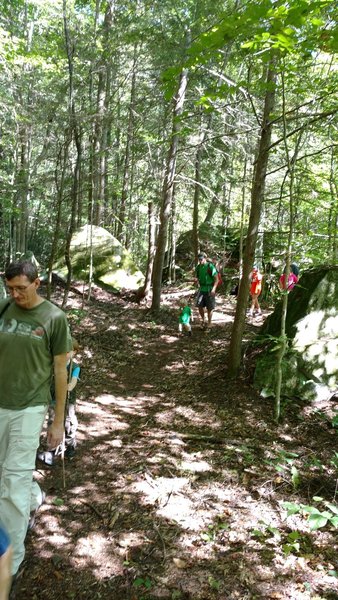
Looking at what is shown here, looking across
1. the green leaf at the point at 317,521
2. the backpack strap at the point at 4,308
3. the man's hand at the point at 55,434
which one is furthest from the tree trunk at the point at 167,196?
the green leaf at the point at 317,521

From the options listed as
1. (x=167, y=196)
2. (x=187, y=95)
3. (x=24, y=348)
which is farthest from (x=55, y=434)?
(x=187, y=95)

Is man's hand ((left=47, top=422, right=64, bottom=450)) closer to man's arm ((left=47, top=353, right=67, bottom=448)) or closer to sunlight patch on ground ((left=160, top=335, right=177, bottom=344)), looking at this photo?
man's arm ((left=47, top=353, right=67, bottom=448))

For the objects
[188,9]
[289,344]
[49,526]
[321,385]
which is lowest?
[49,526]

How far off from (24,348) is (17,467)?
867 millimetres

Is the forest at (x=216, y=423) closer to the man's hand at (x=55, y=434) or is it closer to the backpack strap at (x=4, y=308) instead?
the man's hand at (x=55, y=434)

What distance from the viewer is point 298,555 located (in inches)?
133

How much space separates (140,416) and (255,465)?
2266 mm

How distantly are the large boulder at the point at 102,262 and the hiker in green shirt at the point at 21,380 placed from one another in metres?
11.9

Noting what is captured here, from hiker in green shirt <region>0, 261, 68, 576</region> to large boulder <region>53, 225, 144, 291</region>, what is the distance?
11.9 meters

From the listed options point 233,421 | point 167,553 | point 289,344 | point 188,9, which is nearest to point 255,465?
point 233,421

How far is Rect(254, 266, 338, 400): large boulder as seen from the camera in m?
6.08

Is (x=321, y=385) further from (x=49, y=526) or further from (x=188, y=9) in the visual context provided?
(x=188, y=9)

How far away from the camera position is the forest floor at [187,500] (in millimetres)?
3115

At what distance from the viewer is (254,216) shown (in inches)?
260
